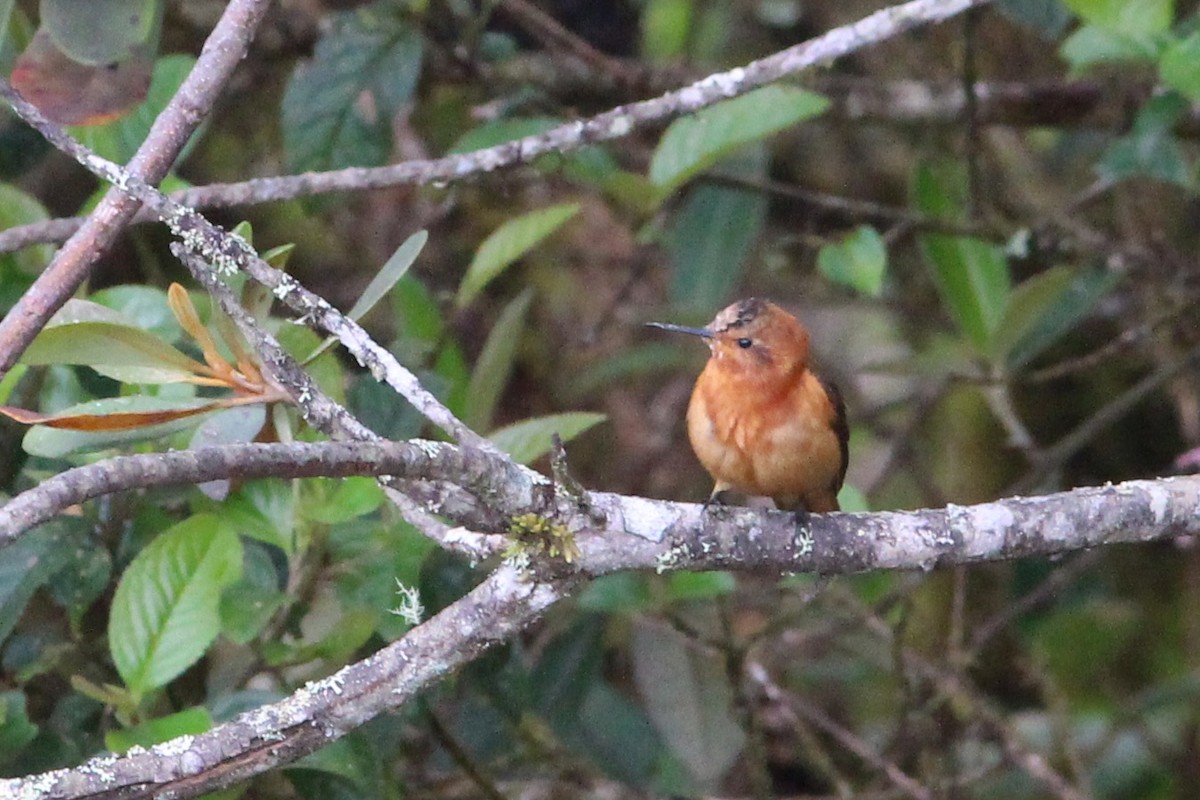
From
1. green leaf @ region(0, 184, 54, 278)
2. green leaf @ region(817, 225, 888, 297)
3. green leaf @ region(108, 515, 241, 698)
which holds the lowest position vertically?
green leaf @ region(108, 515, 241, 698)

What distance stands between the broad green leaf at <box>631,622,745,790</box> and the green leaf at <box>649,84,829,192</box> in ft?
4.07

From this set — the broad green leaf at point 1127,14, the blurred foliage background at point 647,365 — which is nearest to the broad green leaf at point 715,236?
the blurred foliage background at point 647,365

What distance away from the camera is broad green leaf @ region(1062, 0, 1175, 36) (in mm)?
3166

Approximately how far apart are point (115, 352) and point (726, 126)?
1.76 meters

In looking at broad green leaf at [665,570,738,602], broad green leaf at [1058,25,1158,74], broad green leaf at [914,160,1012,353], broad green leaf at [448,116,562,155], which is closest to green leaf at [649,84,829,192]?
broad green leaf at [448,116,562,155]

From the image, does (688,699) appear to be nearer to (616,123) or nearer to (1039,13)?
(616,123)

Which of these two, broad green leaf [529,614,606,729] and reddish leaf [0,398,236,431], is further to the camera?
broad green leaf [529,614,606,729]

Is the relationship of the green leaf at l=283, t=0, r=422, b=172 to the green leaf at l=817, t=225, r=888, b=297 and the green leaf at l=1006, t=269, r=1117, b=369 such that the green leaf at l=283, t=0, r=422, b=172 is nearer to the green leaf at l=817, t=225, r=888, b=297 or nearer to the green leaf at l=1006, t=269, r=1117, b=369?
the green leaf at l=817, t=225, r=888, b=297

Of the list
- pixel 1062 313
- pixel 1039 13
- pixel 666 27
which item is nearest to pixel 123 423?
pixel 1039 13

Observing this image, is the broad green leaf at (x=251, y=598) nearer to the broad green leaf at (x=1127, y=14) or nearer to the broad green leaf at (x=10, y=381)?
the broad green leaf at (x=10, y=381)

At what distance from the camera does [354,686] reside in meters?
1.85

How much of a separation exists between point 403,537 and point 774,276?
320cm

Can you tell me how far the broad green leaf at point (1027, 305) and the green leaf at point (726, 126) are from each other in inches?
32.7

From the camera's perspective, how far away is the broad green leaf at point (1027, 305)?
3.77m
